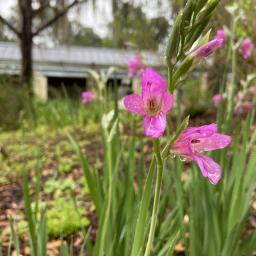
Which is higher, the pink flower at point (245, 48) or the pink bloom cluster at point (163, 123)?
the pink flower at point (245, 48)

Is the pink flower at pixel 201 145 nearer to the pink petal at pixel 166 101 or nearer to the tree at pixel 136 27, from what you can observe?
the pink petal at pixel 166 101

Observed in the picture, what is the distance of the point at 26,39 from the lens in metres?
8.62

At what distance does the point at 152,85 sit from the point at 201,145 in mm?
146

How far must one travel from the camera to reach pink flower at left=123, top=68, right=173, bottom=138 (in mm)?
760

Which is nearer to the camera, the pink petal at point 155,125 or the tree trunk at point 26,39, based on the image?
→ the pink petal at point 155,125

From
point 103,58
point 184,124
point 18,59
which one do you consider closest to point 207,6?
point 184,124

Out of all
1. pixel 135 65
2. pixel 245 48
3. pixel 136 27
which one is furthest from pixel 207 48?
pixel 136 27

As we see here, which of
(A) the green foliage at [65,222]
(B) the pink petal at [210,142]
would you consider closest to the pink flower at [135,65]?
(A) the green foliage at [65,222]

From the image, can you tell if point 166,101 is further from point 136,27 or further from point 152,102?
point 136,27

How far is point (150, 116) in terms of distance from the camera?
78 centimetres

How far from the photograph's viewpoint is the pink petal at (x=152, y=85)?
0.79 metres

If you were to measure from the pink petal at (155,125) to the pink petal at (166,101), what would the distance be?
11mm

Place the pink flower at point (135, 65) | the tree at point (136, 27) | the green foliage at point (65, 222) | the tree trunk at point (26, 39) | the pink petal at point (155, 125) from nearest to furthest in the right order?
the pink petal at point (155, 125), the green foliage at point (65, 222), the pink flower at point (135, 65), the tree at point (136, 27), the tree trunk at point (26, 39)

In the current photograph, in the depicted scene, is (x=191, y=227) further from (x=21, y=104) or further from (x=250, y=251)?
(x=21, y=104)
